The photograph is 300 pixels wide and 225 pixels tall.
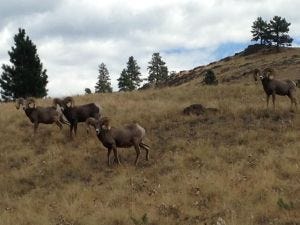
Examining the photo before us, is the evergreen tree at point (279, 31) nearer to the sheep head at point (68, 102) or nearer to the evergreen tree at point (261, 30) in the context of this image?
the evergreen tree at point (261, 30)

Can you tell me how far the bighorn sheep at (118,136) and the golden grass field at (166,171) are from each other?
0.66 metres

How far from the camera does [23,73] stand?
2082 inches

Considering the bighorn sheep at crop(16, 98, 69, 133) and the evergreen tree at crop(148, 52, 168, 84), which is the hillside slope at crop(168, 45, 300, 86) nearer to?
the evergreen tree at crop(148, 52, 168, 84)

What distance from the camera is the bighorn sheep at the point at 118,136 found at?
2119cm

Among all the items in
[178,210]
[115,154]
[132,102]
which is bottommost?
[178,210]

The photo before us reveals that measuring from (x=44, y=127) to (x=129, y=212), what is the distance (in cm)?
1254

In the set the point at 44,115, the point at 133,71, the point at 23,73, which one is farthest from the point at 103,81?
the point at 44,115

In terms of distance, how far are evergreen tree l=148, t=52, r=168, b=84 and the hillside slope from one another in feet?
7.96

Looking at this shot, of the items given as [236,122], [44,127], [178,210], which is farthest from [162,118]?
[178,210]

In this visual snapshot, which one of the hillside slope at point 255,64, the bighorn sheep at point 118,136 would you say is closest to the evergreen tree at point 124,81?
the hillside slope at point 255,64

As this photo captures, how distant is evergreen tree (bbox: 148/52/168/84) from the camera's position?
100250 mm

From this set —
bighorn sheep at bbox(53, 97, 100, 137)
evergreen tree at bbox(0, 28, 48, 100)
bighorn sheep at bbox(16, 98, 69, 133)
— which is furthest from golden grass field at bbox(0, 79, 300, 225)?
evergreen tree at bbox(0, 28, 48, 100)

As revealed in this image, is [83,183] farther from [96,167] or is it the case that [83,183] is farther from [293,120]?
[293,120]

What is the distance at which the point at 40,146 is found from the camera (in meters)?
24.5
